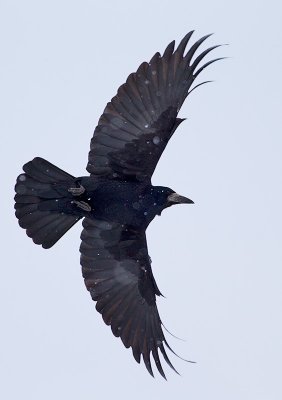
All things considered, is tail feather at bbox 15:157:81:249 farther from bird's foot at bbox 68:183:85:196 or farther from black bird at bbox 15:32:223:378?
bird's foot at bbox 68:183:85:196

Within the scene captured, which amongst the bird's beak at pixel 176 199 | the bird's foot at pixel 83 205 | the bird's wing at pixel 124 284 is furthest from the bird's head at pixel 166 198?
the bird's foot at pixel 83 205

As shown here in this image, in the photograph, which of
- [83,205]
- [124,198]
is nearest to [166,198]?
[124,198]

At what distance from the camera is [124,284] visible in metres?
12.9

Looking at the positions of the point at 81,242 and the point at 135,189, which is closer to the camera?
the point at 135,189

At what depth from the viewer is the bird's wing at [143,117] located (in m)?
11.5

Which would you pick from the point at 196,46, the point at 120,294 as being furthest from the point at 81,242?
the point at 196,46

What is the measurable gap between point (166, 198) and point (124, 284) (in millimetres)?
1437

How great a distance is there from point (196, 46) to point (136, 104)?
912 mm

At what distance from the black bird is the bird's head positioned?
0.04 ft

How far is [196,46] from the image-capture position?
11453 mm

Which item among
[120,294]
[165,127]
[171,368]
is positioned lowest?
[171,368]

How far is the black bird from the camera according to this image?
11609 millimetres

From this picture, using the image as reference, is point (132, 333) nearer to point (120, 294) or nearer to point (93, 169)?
point (120, 294)

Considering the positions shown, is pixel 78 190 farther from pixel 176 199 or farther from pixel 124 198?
pixel 176 199
